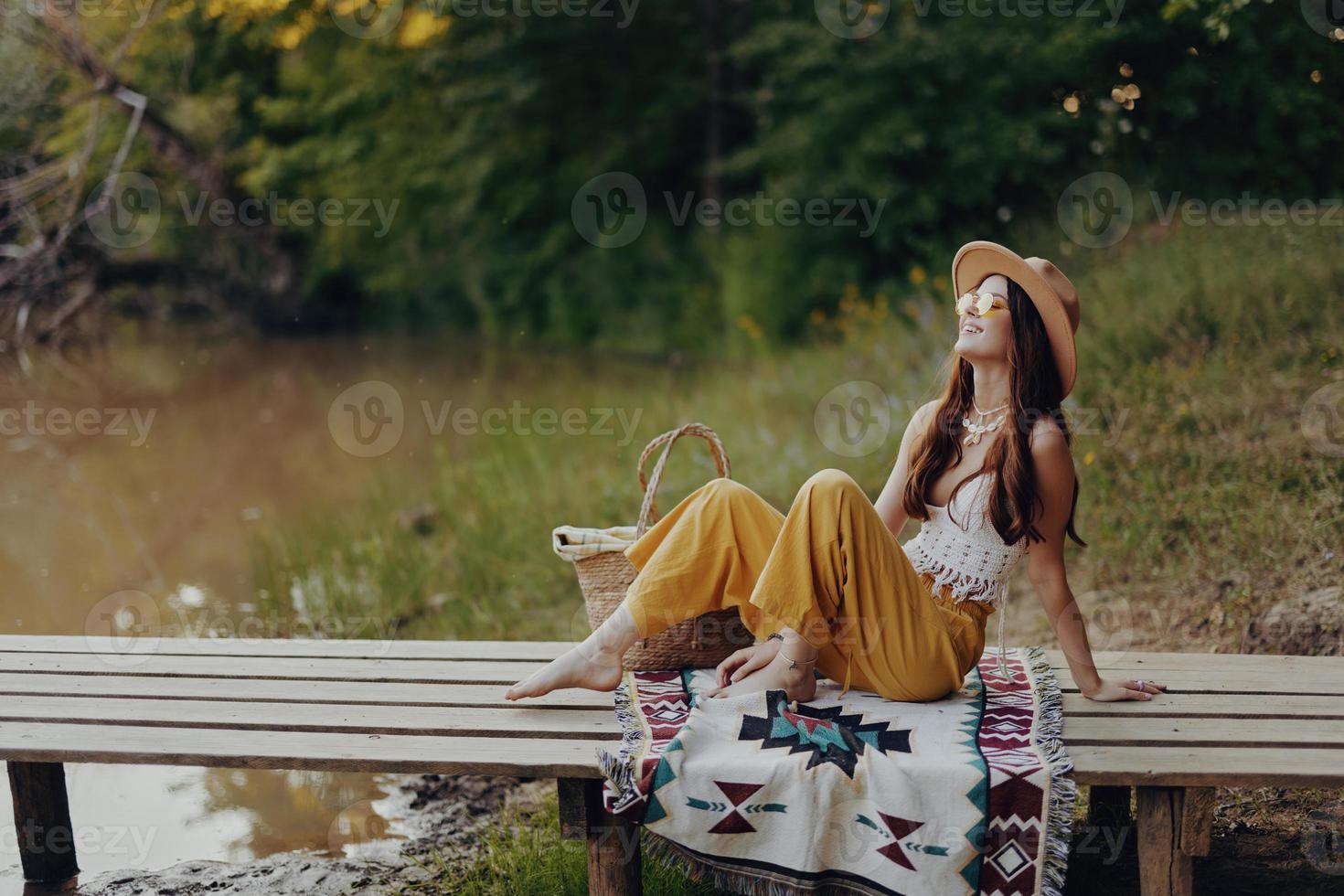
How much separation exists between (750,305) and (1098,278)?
6491 mm

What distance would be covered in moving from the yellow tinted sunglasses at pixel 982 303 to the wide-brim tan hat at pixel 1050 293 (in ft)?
0.23

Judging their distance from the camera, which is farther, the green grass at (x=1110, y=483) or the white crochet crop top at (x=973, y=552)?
the green grass at (x=1110, y=483)

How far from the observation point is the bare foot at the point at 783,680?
290 centimetres

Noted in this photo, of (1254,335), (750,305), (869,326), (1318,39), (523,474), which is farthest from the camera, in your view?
(750,305)


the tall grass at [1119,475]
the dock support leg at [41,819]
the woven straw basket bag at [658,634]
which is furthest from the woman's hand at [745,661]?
the tall grass at [1119,475]

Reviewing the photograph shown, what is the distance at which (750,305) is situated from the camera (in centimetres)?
1343

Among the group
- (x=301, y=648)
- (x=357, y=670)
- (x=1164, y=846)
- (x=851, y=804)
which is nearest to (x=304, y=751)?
(x=357, y=670)

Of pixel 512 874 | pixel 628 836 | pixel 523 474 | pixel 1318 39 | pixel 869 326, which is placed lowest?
pixel 512 874

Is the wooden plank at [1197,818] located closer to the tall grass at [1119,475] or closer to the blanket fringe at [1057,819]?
the blanket fringe at [1057,819]

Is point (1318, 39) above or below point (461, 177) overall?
below

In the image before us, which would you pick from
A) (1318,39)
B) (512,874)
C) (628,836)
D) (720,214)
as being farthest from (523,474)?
(720,214)

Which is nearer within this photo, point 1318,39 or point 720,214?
point 1318,39

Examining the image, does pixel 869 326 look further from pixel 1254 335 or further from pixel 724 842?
pixel 724 842

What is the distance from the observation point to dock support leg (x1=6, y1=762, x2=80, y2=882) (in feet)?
11.0
